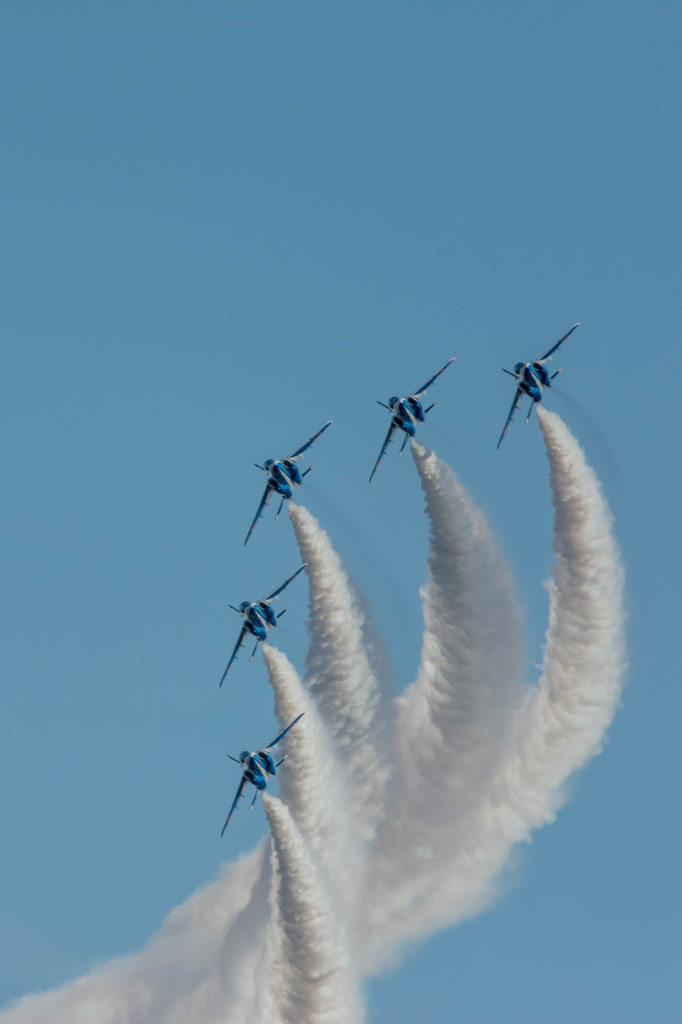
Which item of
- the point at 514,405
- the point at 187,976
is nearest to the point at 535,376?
the point at 514,405

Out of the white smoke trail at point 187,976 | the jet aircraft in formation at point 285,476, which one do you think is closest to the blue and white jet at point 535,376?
the jet aircraft in formation at point 285,476

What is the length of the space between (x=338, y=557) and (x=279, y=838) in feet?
49.3

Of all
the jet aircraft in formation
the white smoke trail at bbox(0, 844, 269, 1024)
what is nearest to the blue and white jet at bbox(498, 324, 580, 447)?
the jet aircraft in formation

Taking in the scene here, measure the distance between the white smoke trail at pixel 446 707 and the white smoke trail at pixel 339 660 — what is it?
2.36m

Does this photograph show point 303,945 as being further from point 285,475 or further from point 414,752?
point 285,475

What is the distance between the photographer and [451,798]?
279ft

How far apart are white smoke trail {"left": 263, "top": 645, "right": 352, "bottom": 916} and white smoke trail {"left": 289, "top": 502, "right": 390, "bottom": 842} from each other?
1.12 meters

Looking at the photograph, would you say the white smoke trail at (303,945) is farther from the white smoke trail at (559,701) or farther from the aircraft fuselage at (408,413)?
the aircraft fuselage at (408,413)

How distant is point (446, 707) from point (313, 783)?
8522mm

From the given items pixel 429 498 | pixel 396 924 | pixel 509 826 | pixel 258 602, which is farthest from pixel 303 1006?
pixel 429 498

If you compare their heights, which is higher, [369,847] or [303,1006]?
[369,847]

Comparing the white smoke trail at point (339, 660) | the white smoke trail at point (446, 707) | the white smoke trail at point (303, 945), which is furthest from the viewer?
the white smoke trail at point (339, 660)

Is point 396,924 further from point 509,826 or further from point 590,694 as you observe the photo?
point 590,694

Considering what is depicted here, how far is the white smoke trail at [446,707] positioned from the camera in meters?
81.2
